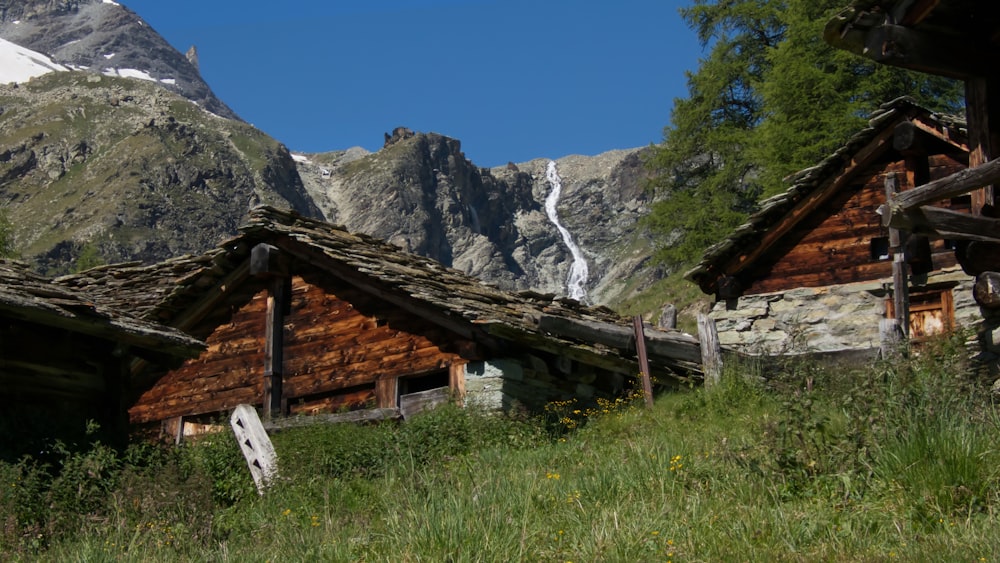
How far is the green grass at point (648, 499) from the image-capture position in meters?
6.38

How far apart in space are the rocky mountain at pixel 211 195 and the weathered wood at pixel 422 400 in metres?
103

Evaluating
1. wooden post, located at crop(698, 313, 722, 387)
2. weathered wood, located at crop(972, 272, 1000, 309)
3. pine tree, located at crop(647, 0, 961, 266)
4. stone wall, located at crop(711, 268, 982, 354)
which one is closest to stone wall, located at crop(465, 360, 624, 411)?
wooden post, located at crop(698, 313, 722, 387)

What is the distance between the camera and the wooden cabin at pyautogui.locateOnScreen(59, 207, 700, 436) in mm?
13836

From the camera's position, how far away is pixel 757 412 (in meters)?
11.0

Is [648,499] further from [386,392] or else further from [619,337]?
[386,392]

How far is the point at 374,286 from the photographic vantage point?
48.7 feet

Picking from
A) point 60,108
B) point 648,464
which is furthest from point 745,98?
point 60,108

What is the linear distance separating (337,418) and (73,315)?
3.81m

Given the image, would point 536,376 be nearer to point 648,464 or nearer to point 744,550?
point 648,464

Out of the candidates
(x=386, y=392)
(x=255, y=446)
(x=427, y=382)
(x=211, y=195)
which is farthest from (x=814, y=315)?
(x=211, y=195)

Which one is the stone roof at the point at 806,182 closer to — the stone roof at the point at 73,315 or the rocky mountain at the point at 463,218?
the stone roof at the point at 73,315

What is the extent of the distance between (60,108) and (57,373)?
177123mm

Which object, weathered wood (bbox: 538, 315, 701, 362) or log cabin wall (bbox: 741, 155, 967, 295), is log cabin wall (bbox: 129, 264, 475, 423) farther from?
log cabin wall (bbox: 741, 155, 967, 295)

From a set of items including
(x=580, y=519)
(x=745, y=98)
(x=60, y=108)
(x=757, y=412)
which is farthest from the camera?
(x=60, y=108)
